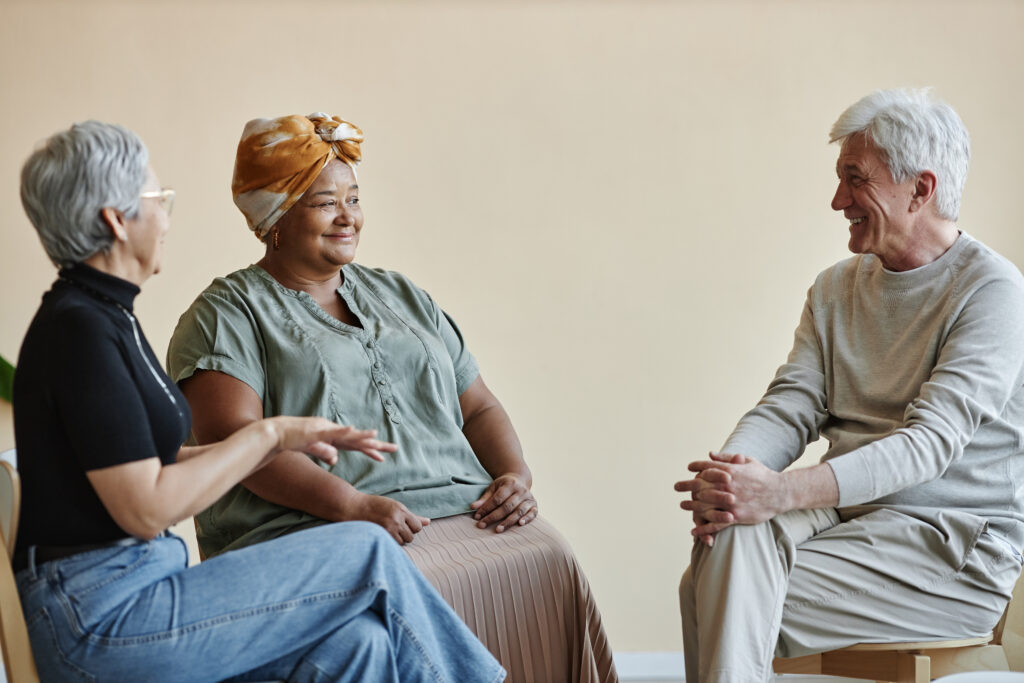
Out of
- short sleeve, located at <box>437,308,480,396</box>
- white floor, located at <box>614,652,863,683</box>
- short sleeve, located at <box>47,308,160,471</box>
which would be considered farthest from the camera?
white floor, located at <box>614,652,863,683</box>

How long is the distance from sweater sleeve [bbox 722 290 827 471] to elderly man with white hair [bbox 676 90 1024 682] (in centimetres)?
2

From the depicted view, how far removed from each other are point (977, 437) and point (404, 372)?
1193 millimetres

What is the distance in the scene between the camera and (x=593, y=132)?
3.36 metres

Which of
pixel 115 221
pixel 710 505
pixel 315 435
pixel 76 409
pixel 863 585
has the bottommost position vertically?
pixel 863 585

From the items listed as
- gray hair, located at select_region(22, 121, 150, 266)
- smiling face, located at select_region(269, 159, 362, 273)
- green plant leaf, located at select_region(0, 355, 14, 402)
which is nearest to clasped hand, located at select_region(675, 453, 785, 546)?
smiling face, located at select_region(269, 159, 362, 273)

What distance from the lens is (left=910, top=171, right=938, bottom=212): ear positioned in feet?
6.98

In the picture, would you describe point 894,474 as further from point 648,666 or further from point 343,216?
point 648,666

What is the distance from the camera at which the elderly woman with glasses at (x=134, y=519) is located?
146cm

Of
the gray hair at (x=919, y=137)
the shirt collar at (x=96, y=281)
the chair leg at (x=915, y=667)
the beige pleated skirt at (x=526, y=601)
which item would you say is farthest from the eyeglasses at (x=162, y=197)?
the chair leg at (x=915, y=667)

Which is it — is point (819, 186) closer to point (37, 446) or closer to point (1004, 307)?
point (1004, 307)

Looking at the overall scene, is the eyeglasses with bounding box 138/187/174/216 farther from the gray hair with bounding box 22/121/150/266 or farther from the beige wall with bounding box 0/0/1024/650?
the beige wall with bounding box 0/0/1024/650

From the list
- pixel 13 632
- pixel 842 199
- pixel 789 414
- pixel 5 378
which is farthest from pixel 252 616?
pixel 5 378

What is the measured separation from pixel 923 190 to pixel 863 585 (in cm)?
81

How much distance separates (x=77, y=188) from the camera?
1529 mm
